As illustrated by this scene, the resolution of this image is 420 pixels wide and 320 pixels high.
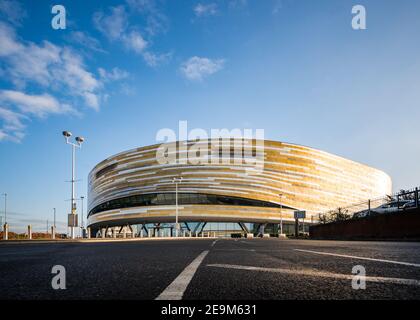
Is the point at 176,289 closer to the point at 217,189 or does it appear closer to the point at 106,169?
the point at 217,189

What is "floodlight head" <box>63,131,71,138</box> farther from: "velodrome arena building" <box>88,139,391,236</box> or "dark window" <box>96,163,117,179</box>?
"dark window" <box>96,163,117,179</box>

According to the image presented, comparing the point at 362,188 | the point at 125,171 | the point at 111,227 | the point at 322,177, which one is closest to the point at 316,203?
the point at 322,177

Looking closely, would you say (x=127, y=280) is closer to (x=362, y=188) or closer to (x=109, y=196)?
(x=109, y=196)

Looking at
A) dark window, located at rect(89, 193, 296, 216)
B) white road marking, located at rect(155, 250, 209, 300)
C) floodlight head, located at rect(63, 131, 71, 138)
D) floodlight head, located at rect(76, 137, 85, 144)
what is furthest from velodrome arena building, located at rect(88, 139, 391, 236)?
white road marking, located at rect(155, 250, 209, 300)

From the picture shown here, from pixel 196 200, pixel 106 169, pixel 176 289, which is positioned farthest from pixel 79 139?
pixel 106 169

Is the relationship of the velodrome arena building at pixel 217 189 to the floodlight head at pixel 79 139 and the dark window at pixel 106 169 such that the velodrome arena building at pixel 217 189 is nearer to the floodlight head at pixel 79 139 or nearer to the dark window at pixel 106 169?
the dark window at pixel 106 169

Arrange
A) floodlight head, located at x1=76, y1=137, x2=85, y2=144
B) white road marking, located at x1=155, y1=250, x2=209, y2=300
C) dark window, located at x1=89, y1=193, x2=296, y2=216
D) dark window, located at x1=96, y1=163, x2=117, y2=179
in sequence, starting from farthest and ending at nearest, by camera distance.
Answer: dark window, located at x1=96, y1=163, x2=117, y2=179 < dark window, located at x1=89, y1=193, x2=296, y2=216 < floodlight head, located at x1=76, y1=137, x2=85, y2=144 < white road marking, located at x1=155, y1=250, x2=209, y2=300

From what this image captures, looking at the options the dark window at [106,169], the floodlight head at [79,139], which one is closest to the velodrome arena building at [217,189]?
the dark window at [106,169]

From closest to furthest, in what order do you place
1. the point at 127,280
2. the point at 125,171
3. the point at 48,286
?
1. the point at 48,286
2. the point at 127,280
3. the point at 125,171

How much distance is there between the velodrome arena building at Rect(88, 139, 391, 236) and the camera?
84.5m

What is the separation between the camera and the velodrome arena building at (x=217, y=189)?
8450 cm
